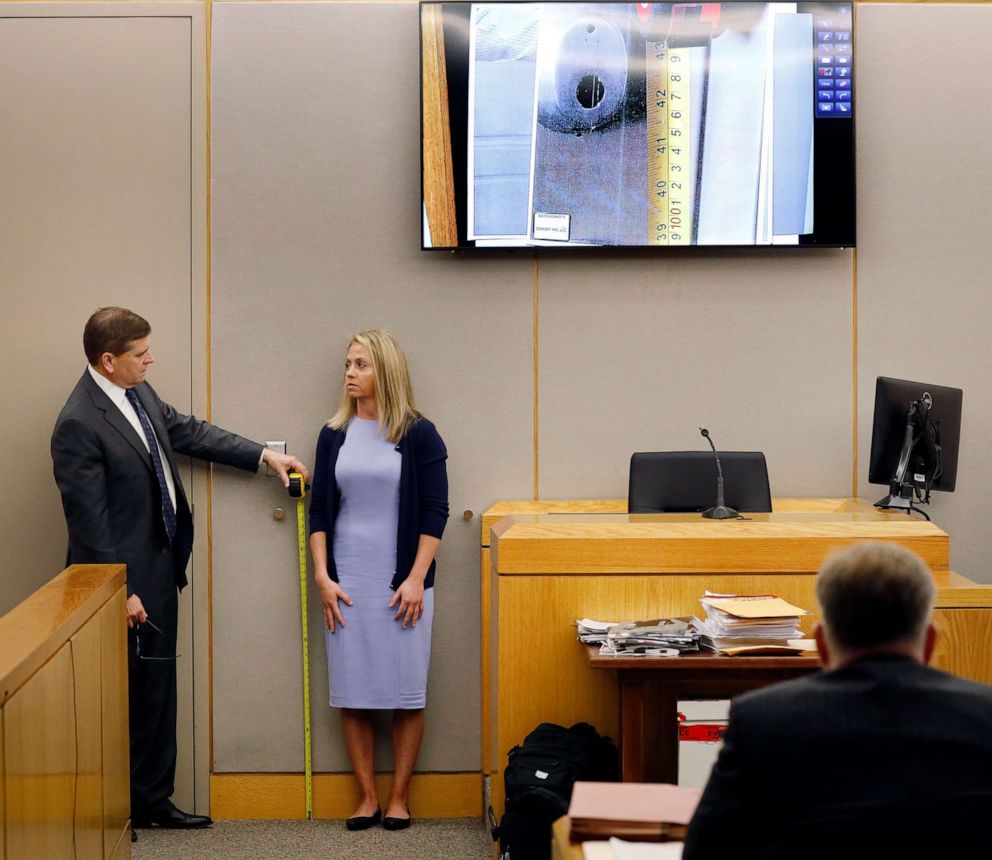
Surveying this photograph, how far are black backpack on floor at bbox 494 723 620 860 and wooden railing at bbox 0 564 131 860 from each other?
1019 millimetres

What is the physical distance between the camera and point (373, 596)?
4320mm

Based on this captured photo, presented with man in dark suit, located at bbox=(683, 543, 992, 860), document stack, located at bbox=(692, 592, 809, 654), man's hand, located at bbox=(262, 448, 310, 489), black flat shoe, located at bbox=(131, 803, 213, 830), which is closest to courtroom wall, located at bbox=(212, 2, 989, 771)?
man's hand, located at bbox=(262, 448, 310, 489)

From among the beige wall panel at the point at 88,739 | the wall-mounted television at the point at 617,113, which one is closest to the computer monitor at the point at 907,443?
the wall-mounted television at the point at 617,113

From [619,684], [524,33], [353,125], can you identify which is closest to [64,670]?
[619,684]

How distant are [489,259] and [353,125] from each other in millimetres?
693

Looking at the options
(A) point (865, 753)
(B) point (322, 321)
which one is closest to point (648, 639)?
(A) point (865, 753)

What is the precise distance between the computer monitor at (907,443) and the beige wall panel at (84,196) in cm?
246

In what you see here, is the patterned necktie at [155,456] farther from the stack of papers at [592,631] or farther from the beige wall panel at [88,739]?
the stack of papers at [592,631]

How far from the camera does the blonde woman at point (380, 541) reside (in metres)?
4.30

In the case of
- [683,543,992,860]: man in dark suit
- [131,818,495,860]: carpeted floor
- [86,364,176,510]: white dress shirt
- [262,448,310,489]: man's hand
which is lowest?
[131,818,495,860]: carpeted floor

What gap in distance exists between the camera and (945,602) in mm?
3078

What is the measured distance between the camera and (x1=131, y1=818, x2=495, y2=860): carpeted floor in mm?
4043

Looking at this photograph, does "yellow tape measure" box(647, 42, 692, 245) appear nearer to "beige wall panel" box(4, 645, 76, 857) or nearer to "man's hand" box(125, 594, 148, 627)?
"man's hand" box(125, 594, 148, 627)

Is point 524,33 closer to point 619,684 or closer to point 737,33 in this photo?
point 737,33
